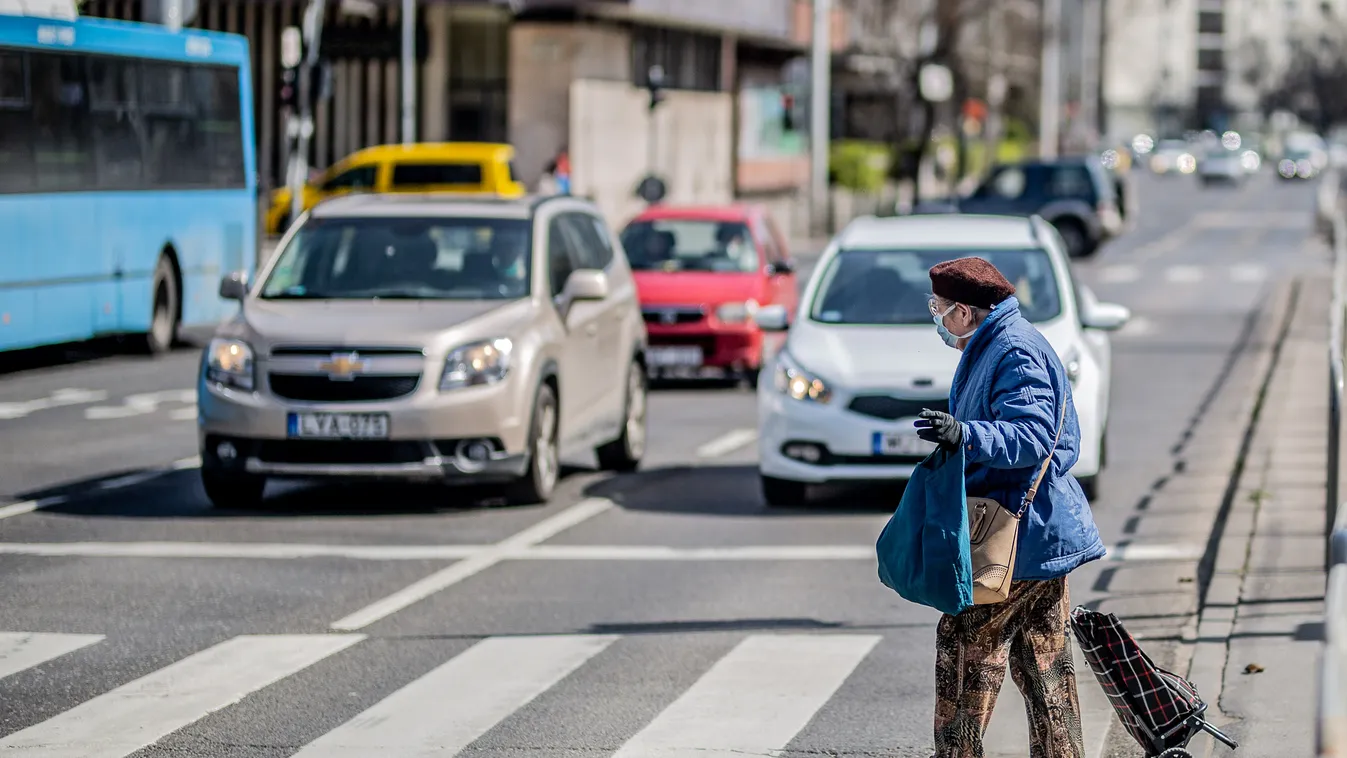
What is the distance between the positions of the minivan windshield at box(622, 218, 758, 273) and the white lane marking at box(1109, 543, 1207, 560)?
9529 millimetres

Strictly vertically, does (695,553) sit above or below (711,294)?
below

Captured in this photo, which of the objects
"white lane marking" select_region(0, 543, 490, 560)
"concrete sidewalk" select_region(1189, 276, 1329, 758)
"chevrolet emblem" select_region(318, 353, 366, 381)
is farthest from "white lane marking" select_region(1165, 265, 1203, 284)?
"white lane marking" select_region(0, 543, 490, 560)

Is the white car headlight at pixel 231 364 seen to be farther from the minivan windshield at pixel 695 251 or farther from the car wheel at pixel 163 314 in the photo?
the car wheel at pixel 163 314

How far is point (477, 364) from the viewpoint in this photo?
40.8ft

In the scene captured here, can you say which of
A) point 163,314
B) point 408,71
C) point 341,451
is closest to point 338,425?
point 341,451

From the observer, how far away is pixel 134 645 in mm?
8773

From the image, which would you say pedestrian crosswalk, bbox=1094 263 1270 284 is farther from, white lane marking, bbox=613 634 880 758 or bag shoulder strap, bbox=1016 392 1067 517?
bag shoulder strap, bbox=1016 392 1067 517

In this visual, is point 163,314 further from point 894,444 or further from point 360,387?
point 894,444

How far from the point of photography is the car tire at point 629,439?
14641 millimetres

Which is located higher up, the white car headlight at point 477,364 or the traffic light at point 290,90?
the traffic light at point 290,90

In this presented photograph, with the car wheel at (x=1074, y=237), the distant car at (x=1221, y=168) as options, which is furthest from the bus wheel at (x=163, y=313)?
the distant car at (x=1221, y=168)

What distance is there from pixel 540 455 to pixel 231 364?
1683 mm

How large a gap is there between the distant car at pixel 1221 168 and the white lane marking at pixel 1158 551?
91142 mm

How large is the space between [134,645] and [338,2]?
37.9m
